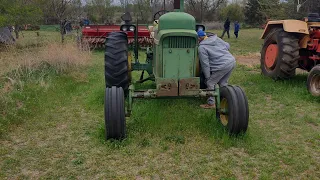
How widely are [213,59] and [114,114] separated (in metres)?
2.28

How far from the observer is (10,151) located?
4395 mm

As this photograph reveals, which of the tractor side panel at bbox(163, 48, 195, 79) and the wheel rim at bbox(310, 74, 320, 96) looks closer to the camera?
the tractor side panel at bbox(163, 48, 195, 79)

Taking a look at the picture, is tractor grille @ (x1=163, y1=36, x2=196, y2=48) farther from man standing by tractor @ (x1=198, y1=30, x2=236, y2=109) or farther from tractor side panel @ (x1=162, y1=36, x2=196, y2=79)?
man standing by tractor @ (x1=198, y1=30, x2=236, y2=109)

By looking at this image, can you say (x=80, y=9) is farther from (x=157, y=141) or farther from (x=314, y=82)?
(x=157, y=141)

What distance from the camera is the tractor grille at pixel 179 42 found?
4.94m

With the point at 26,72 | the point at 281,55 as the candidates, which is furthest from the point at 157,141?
the point at 26,72

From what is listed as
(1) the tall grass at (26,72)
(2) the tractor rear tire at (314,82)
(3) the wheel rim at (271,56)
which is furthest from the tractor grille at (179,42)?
(3) the wheel rim at (271,56)

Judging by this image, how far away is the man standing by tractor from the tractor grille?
0.65m

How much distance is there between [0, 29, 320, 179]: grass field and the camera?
3889 millimetres

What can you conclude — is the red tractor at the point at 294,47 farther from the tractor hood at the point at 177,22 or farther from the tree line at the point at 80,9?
the tractor hood at the point at 177,22

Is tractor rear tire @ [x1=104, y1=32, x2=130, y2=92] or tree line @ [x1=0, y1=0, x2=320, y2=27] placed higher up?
tree line @ [x1=0, y1=0, x2=320, y2=27]

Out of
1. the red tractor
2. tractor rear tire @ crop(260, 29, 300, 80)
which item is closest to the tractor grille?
the red tractor

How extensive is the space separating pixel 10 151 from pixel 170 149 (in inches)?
83.1

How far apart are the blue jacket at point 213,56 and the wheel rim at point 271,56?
2708 mm
